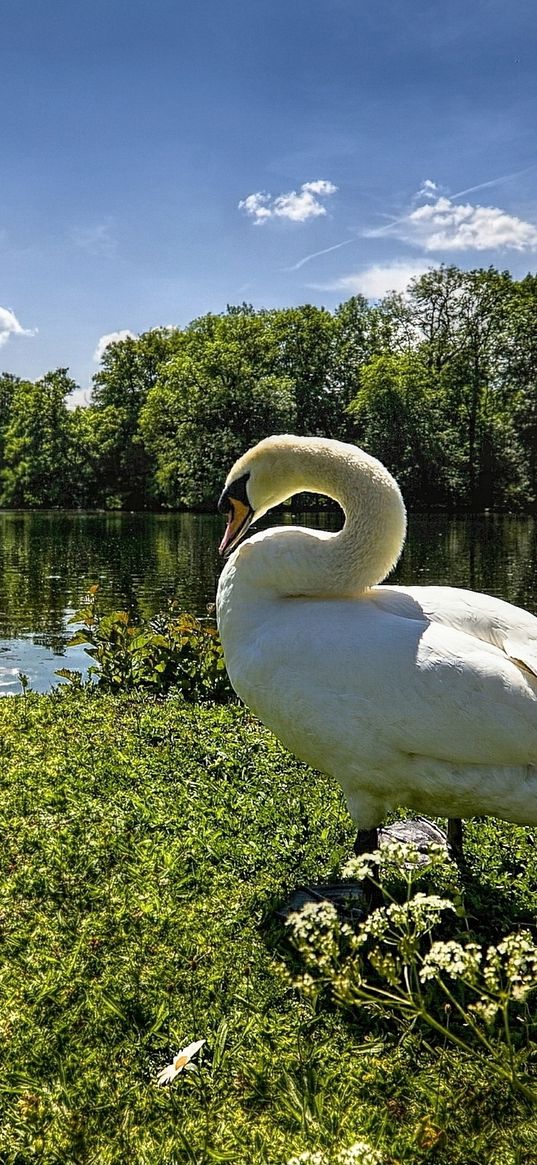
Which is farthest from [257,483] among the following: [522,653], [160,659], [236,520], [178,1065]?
[160,659]

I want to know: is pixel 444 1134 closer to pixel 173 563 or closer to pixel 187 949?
pixel 187 949

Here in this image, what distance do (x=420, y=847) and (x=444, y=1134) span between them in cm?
183

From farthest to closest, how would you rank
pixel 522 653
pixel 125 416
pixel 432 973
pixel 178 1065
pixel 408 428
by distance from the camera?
pixel 125 416, pixel 408 428, pixel 522 653, pixel 178 1065, pixel 432 973

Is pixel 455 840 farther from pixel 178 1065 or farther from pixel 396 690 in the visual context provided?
pixel 178 1065

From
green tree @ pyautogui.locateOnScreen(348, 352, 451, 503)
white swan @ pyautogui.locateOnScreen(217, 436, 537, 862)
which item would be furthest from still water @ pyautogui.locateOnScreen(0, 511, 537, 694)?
green tree @ pyautogui.locateOnScreen(348, 352, 451, 503)

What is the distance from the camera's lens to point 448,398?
51875mm

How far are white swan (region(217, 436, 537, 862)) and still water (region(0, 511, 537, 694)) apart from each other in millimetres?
5390

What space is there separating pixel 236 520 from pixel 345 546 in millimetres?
692

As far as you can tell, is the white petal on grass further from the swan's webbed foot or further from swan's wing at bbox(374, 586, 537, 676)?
swan's wing at bbox(374, 586, 537, 676)

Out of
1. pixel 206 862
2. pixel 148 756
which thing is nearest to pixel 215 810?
pixel 206 862

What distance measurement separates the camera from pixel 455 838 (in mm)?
3857

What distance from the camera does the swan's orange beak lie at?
396cm

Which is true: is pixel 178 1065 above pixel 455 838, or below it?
below

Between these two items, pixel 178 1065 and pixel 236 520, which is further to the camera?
pixel 236 520
